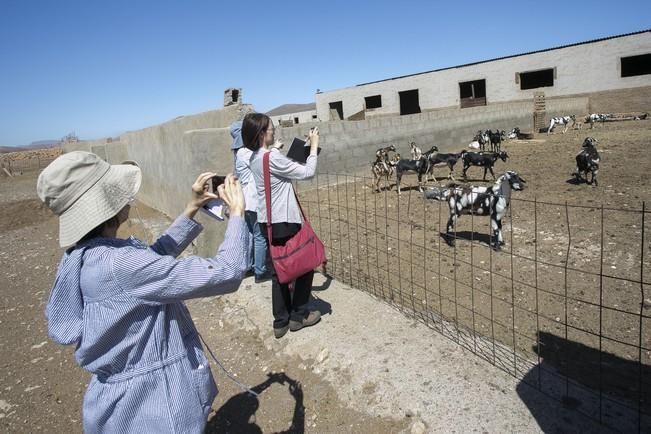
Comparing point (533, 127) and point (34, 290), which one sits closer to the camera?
point (34, 290)

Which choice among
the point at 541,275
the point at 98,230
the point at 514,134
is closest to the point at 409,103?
the point at 514,134

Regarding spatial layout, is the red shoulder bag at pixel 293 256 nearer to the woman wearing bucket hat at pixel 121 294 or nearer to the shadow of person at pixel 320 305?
the shadow of person at pixel 320 305

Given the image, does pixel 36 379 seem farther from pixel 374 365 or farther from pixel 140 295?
pixel 140 295

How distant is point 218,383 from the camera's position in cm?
350

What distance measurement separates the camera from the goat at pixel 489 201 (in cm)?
588

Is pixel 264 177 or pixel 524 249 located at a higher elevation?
pixel 264 177

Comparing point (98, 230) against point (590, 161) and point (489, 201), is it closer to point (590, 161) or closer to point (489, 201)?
point (489, 201)

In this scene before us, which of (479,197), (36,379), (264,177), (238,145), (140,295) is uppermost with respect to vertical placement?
(238,145)

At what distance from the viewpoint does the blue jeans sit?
4348 mm

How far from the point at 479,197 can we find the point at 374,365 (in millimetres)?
3780

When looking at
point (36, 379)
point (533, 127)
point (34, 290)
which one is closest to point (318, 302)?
point (36, 379)

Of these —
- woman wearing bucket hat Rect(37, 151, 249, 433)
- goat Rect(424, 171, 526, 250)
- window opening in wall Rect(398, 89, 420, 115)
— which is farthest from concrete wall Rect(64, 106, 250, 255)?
window opening in wall Rect(398, 89, 420, 115)

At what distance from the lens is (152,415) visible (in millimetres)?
1549

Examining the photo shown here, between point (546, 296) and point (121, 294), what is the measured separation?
4.38 meters
